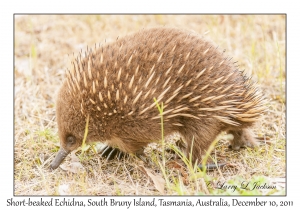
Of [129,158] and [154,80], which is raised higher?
[154,80]

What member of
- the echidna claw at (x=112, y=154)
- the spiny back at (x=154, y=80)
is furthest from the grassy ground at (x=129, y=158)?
the spiny back at (x=154, y=80)

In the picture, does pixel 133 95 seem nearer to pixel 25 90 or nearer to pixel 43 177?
pixel 43 177

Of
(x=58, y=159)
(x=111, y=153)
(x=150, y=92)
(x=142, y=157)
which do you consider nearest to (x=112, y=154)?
(x=111, y=153)

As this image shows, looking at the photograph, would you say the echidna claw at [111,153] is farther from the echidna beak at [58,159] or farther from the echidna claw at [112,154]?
the echidna beak at [58,159]

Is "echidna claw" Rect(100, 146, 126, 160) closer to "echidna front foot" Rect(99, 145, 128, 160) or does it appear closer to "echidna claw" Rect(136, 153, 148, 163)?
"echidna front foot" Rect(99, 145, 128, 160)

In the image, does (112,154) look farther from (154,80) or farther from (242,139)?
(242,139)
